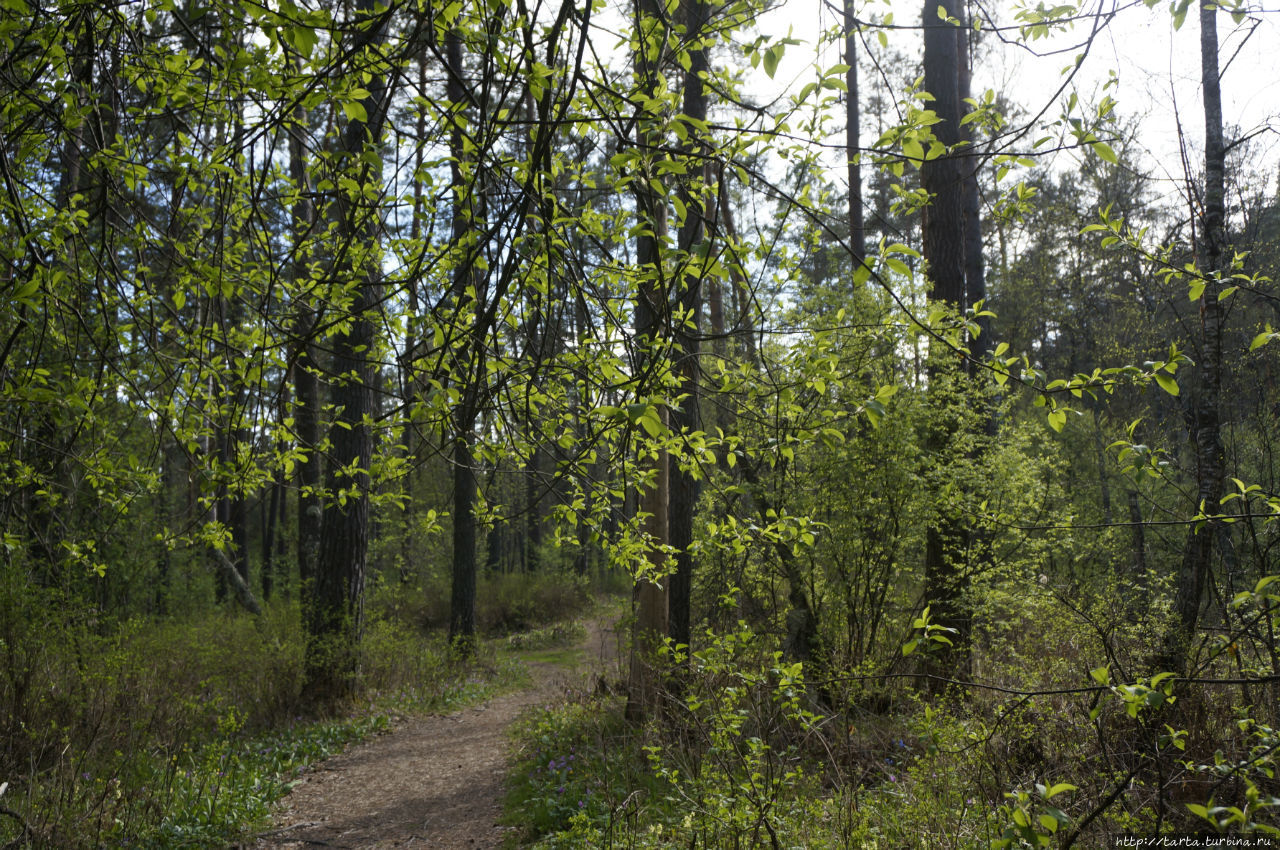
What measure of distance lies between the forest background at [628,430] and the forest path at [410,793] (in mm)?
307

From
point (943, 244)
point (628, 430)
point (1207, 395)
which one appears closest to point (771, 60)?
point (628, 430)

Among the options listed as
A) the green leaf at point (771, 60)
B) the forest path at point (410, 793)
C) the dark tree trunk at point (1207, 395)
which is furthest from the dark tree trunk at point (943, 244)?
the green leaf at point (771, 60)

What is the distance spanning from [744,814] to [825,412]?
6.03 feet

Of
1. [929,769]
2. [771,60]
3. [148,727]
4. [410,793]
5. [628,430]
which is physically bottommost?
[410,793]

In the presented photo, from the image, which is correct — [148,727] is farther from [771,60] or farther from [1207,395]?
[1207,395]

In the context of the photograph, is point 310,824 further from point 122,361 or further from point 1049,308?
point 1049,308

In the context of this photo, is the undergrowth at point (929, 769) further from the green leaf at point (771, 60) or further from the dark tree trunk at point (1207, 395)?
the green leaf at point (771, 60)

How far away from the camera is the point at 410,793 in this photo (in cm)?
590

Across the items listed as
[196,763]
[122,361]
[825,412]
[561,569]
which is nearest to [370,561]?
[561,569]

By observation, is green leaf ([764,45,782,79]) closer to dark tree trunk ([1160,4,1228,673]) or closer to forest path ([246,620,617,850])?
dark tree trunk ([1160,4,1228,673])

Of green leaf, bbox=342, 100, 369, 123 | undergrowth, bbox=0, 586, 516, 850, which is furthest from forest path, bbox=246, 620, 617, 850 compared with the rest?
green leaf, bbox=342, 100, 369, 123

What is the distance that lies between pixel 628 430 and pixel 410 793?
5427mm

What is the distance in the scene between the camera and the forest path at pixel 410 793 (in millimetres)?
4871

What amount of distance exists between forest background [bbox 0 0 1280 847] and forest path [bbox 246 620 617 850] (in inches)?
12.1
